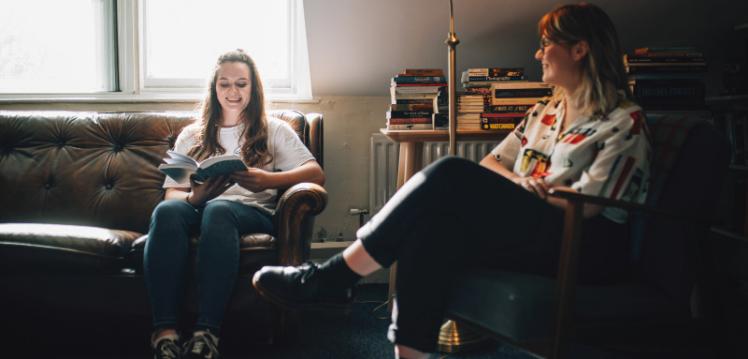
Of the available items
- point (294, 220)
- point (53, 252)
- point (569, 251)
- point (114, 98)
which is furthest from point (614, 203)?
point (114, 98)

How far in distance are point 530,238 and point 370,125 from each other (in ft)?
4.98

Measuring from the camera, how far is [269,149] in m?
2.20

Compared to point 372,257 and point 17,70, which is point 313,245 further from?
point 17,70

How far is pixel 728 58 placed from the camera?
8.39ft

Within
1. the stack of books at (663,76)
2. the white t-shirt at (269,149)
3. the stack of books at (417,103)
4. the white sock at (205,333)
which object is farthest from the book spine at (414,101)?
the white sock at (205,333)

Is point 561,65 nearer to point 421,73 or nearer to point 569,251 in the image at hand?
point 569,251

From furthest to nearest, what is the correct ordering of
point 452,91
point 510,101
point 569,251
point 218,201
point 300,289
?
point 510,101
point 452,91
point 218,201
point 300,289
point 569,251

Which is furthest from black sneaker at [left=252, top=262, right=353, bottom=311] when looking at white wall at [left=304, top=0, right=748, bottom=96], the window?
the window

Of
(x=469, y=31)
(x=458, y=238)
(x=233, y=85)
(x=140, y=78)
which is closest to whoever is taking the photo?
(x=458, y=238)

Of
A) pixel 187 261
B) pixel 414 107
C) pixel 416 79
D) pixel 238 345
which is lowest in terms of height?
pixel 238 345

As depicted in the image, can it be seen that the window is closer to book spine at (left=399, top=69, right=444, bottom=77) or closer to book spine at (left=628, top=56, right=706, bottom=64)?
book spine at (left=399, top=69, right=444, bottom=77)

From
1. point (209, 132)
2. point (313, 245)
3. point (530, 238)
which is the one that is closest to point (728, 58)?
point (530, 238)

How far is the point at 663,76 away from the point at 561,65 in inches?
33.1

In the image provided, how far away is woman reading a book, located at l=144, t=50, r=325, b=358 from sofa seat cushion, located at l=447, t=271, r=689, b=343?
70 centimetres
